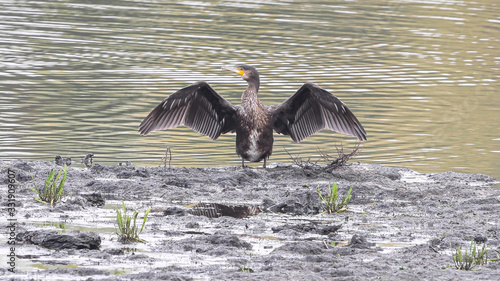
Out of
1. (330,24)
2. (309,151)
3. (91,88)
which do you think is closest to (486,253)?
(309,151)

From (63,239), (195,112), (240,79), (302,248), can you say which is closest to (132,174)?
(195,112)

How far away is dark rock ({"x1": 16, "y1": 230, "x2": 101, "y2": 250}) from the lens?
7.56 metres

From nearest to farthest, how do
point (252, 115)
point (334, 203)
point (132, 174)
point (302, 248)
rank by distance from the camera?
1. point (302, 248)
2. point (334, 203)
3. point (132, 174)
4. point (252, 115)

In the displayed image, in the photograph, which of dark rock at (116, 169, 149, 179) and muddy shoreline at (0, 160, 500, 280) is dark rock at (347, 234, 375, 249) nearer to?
muddy shoreline at (0, 160, 500, 280)

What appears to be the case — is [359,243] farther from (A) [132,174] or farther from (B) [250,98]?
(B) [250,98]

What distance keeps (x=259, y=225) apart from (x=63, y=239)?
2.03 meters

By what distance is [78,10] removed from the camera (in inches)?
1358

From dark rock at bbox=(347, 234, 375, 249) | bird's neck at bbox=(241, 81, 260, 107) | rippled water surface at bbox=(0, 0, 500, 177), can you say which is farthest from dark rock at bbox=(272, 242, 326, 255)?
rippled water surface at bbox=(0, 0, 500, 177)

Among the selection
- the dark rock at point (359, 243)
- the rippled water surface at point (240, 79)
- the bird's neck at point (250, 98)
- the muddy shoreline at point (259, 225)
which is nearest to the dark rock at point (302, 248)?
the muddy shoreline at point (259, 225)

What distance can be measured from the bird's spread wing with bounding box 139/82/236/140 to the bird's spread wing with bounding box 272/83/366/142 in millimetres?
747

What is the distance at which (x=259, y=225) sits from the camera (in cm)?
879

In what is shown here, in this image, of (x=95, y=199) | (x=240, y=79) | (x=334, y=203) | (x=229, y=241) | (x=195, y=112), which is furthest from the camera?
(x=240, y=79)

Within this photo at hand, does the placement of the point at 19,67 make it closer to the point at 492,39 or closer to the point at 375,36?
the point at 375,36

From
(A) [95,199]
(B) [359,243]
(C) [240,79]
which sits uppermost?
(B) [359,243]
